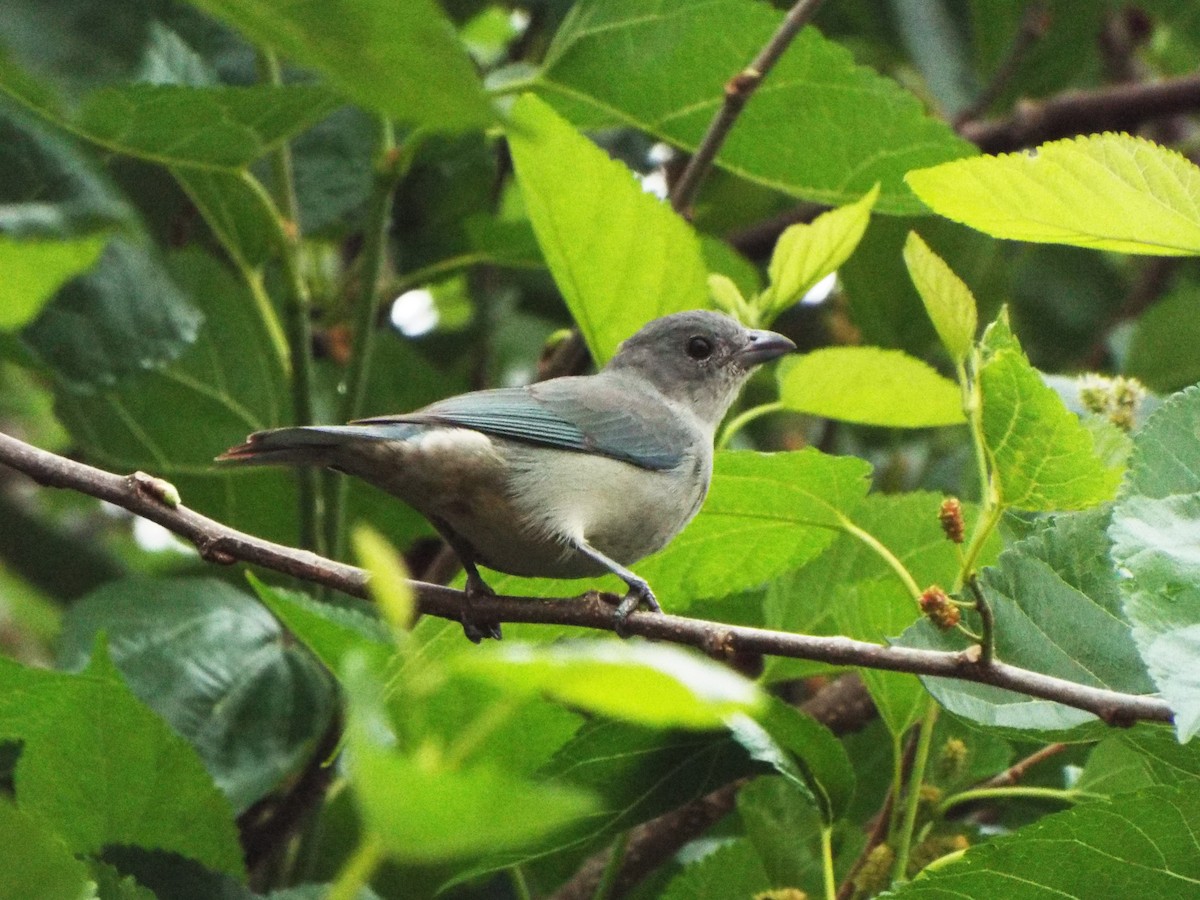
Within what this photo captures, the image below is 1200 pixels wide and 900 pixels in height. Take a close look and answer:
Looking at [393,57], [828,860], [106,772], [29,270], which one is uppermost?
[393,57]

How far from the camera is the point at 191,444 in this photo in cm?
388

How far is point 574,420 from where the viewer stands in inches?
132

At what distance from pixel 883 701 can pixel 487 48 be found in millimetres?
4350

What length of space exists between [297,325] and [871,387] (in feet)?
4.53

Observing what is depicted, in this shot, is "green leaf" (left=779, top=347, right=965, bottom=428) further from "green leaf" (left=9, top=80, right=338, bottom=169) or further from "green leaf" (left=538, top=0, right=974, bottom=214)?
"green leaf" (left=9, top=80, right=338, bottom=169)

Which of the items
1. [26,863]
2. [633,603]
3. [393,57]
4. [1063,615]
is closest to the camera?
[393,57]

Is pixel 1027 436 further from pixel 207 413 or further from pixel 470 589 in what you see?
pixel 207 413

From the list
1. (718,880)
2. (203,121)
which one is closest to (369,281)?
(203,121)

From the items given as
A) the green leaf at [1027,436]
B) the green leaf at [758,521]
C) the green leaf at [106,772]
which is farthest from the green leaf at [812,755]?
the green leaf at [106,772]

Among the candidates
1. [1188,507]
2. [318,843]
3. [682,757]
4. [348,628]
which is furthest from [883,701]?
[318,843]

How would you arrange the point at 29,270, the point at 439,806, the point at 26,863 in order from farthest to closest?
the point at 26,863, the point at 29,270, the point at 439,806

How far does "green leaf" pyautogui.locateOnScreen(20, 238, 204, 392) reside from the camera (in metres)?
2.99

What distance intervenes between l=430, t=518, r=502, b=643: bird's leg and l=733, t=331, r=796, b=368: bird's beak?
971mm

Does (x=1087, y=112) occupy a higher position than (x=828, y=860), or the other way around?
(x=1087, y=112)
